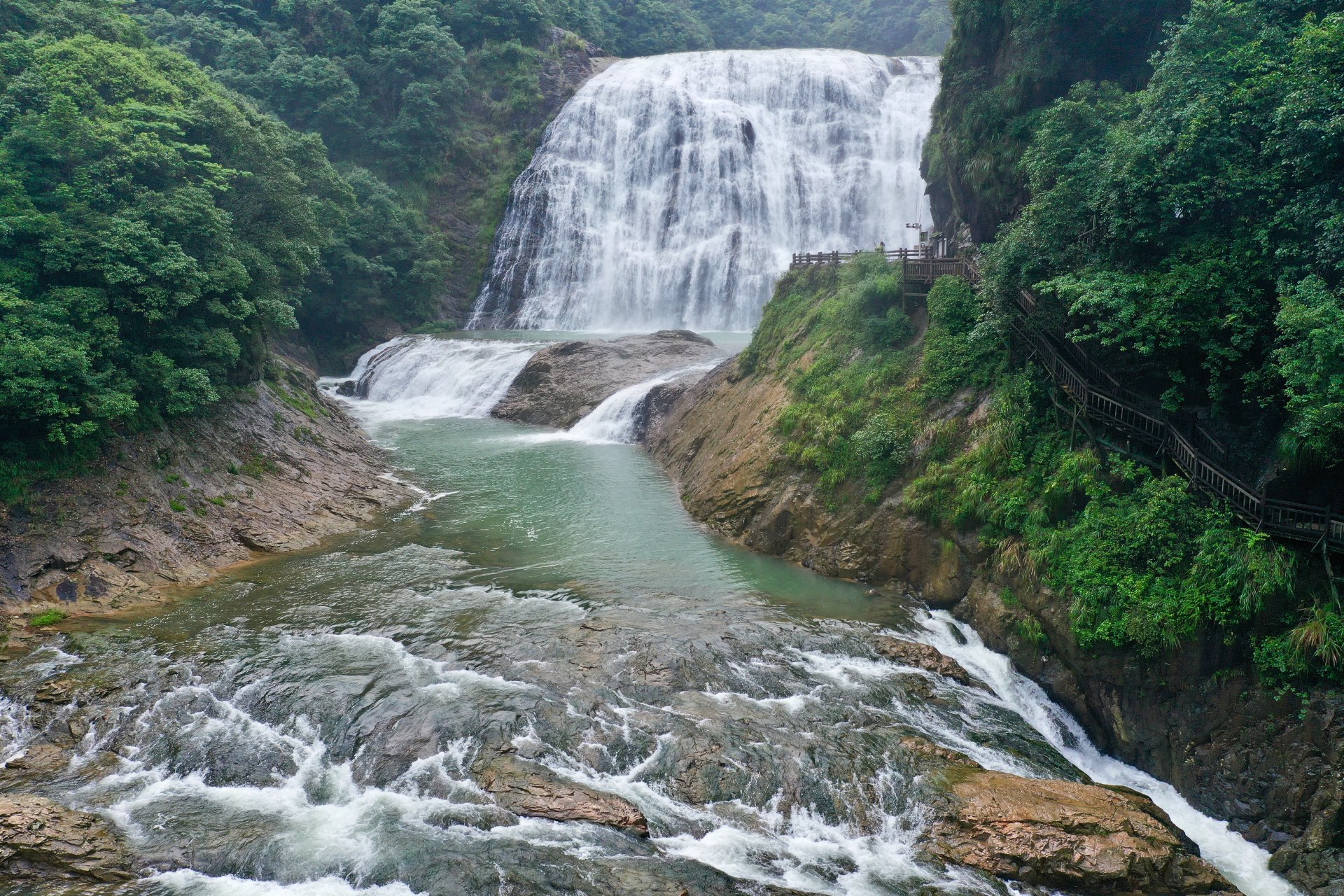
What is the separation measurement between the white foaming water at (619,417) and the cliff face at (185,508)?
32.5 feet

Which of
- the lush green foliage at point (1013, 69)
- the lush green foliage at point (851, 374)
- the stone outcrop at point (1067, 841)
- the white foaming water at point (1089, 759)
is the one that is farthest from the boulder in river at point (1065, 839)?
the lush green foliage at point (1013, 69)

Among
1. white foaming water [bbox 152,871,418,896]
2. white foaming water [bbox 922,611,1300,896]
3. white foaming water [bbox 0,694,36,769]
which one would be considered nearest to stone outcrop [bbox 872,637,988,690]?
white foaming water [bbox 922,611,1300,896]

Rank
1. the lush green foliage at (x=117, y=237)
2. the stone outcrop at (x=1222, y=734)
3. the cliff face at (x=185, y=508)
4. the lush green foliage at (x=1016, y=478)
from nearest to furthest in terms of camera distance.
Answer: the stone outcrop at (x=1222, y=734) < the lush green foliage at (x=1016, y=478) < the cliff face at (x=185, y=508) < the lush green foliage at (x=117, y=237)

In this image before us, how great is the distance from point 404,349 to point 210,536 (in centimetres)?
2726

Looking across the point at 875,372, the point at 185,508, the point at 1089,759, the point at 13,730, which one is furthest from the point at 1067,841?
the point at 185,508

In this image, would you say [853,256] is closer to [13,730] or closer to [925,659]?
[925,659]

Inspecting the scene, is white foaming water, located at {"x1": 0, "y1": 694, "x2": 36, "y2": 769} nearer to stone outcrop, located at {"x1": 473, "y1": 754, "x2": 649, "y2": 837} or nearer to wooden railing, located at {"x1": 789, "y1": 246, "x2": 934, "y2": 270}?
stone outcrop, located at {"x1": 473, "y1": 754, "x2": 649, "y2": 837}

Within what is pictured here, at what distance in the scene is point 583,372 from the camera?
3734 cm

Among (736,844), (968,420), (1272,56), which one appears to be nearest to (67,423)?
(736,844)

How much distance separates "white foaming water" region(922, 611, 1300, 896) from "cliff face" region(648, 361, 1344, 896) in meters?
0.17

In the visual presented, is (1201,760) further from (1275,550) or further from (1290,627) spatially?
(1275,550)

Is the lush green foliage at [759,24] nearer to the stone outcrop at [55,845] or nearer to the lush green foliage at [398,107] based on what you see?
the lush green foliage at [398,107]

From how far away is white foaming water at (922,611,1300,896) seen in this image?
34.1 ft

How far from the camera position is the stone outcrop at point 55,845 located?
909cm
